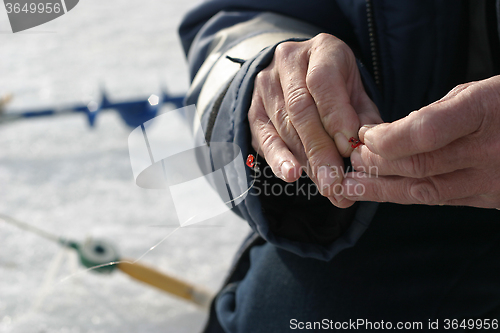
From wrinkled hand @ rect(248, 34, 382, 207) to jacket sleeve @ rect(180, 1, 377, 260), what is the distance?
0.09 feet

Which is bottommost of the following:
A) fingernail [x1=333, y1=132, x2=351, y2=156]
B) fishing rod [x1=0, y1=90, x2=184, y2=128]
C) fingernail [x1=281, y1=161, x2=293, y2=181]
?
fishing rod [x1=0, y1=90, x2=184, y2=128]

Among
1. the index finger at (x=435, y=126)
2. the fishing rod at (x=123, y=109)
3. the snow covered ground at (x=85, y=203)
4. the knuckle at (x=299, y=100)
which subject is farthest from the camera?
the fishing rod at (x=123, y=109)

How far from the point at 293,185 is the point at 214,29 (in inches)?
13.9

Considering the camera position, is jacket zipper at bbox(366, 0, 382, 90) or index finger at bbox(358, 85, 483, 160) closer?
index finger at bbox(358, 85, 483, 160)

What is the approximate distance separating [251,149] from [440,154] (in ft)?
0.71

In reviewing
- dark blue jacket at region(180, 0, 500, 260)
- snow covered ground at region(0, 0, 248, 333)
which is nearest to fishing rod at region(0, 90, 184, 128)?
snow covered ground at region(0, 0, 248, 333)

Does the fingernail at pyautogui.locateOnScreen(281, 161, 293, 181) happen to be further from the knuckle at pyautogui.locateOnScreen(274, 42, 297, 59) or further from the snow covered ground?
the snow covered ground

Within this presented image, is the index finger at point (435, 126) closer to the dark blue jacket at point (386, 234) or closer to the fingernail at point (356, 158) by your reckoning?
the fingernail at point (356, 158)

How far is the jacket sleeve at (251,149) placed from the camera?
45cm

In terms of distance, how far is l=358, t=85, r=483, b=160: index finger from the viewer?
0.27 metres

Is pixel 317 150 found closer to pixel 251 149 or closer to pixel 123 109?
pixel 251 149

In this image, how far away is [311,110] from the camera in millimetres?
369

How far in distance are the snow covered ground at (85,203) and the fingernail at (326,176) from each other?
29 centimetres

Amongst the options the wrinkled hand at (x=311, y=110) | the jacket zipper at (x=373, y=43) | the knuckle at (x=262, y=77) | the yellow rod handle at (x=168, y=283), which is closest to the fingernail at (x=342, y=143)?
the wrinkled hand at (x=311, y=110)
